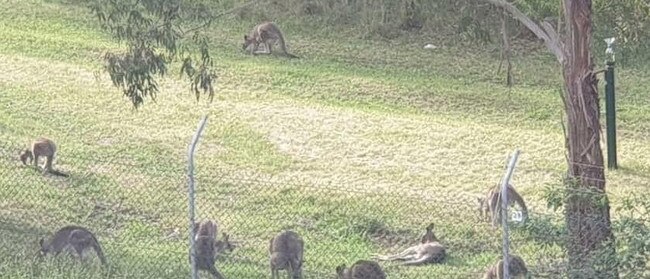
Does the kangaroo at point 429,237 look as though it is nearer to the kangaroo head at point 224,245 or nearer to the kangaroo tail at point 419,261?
the kangaroo tail at point 419,261

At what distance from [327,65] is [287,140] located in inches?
196

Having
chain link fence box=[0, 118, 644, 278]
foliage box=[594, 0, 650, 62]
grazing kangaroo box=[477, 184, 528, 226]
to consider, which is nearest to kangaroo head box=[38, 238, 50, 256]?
chain link fence box=[0, 118, 644, 278]

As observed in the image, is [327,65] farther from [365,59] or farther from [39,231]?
[39,231]

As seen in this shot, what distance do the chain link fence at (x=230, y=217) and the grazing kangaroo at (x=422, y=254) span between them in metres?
0.10

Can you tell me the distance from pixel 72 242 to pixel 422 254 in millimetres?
3528

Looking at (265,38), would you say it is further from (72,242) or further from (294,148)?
(72,242)

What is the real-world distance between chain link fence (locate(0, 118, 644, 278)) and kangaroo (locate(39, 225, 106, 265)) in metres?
0.22

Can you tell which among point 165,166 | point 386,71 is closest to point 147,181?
point 165,166

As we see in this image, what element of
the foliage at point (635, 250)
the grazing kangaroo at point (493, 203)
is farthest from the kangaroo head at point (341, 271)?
the grazing kangaroo at point (493, 203)

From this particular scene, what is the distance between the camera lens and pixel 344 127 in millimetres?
21078

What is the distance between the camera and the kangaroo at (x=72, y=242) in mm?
13742

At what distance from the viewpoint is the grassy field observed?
15453mm

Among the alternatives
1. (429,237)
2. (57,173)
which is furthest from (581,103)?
(57,173)

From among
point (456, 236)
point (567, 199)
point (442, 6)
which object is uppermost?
point (442, 6)
